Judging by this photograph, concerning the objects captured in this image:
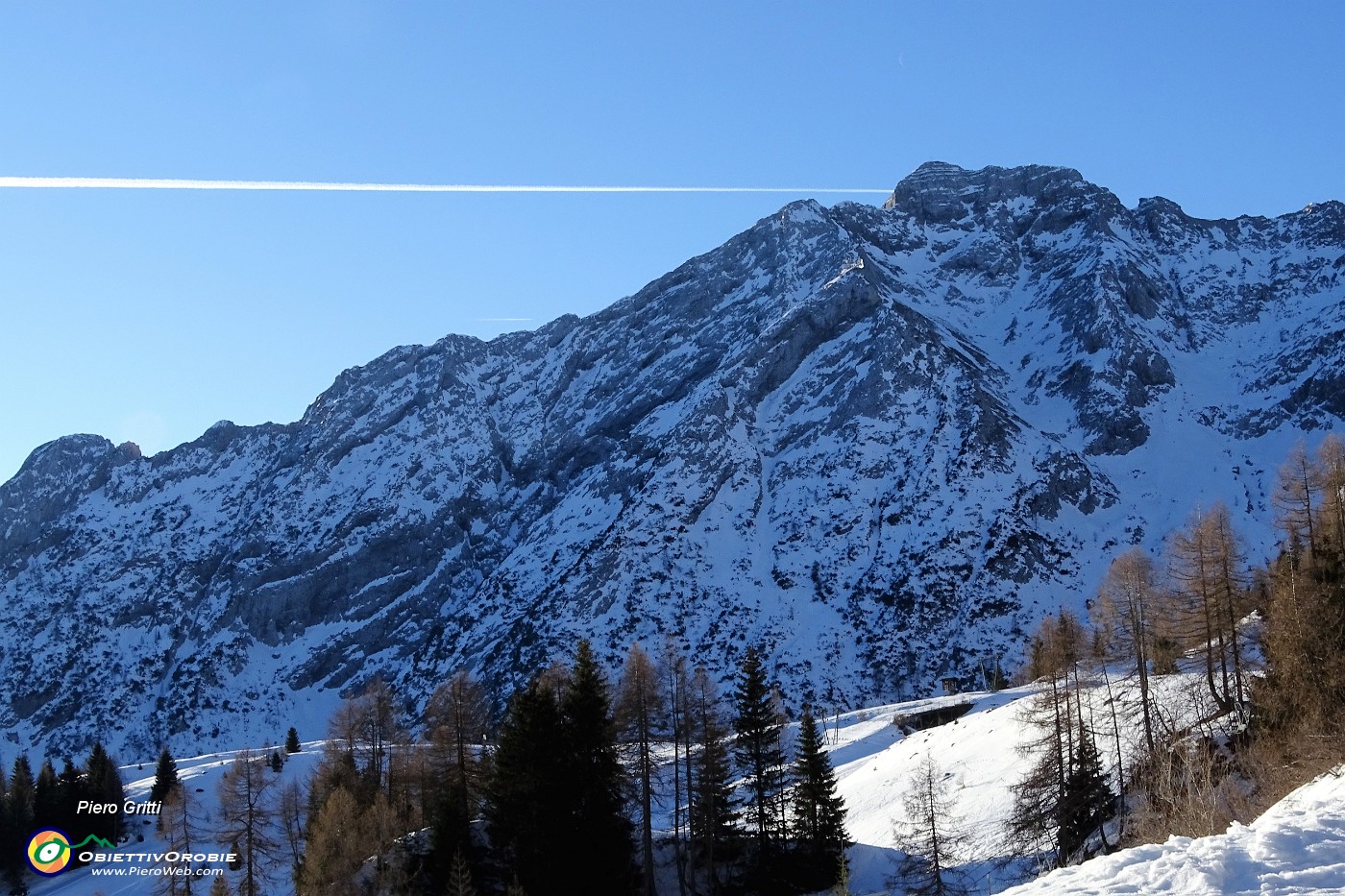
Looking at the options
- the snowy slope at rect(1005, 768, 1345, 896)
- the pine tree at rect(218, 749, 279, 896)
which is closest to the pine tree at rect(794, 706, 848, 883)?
the pine tree at rect(218, 749, 279, 896)

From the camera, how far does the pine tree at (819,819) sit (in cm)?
4072

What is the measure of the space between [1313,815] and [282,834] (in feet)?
210

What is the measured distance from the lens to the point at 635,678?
42.9 metres

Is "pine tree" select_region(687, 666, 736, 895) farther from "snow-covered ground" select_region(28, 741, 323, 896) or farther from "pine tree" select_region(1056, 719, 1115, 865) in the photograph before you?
"snow-covered ground" select_region(28, 741, 323, 896)

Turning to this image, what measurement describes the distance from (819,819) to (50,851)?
58.8 m

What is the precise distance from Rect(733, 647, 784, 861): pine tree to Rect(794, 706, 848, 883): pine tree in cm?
113

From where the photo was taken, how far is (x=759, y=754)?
43281mm

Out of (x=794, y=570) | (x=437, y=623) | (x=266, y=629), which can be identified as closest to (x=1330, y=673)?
(x=794, y=570)

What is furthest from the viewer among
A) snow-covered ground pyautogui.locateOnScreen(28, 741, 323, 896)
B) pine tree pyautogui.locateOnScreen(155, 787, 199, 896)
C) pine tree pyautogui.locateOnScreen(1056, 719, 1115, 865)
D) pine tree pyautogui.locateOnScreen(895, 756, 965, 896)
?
snow-covered ground pyautogui.locateOnScreen(28, 741, 323, 896)

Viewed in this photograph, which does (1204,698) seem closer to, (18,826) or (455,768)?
(455,768)

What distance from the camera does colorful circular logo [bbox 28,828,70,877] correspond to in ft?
218

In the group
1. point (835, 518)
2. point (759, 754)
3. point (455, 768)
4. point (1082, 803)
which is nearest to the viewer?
point (1082, 803)

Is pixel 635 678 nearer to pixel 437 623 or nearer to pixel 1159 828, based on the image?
pixel 1159 828

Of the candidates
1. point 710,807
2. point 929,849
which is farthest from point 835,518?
point 710,807
